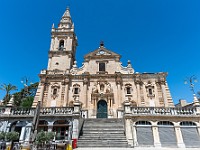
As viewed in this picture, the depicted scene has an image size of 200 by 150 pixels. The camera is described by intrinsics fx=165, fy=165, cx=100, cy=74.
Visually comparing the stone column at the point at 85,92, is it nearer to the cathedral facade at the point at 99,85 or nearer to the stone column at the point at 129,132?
the cathedral facade at the point at 99,85

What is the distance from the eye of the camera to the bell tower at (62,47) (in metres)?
28.0

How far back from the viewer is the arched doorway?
927 inches

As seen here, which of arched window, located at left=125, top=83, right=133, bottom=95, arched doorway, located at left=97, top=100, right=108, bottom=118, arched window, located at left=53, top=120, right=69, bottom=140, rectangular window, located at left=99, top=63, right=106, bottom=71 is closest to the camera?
arched window, located at left=53, top=120, right=69, bottom=140

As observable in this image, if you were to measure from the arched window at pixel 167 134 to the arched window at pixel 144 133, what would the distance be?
88 centimetres

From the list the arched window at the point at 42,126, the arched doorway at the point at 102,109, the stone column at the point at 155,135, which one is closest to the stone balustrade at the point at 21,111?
the arched window at the point at 42,126

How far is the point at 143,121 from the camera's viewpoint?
14922 millimetres

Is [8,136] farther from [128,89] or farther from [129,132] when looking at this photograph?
[128,89]

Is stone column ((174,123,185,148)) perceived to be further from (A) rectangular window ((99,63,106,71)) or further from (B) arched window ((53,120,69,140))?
(A) rectangular window ((99,63,106,71))

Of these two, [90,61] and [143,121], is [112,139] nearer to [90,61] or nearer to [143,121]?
[143,121]

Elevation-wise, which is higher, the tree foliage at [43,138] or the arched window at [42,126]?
the arched window at [42,126]

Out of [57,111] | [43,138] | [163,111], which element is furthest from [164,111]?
[43,138]

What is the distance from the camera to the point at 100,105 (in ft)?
80.4

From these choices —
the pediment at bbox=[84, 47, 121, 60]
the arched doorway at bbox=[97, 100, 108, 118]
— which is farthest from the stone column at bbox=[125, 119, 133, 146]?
the pediment at bbox=[84, 47, 121, 60]

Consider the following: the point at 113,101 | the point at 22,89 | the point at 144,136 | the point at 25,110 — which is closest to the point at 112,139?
the point at 144,136
